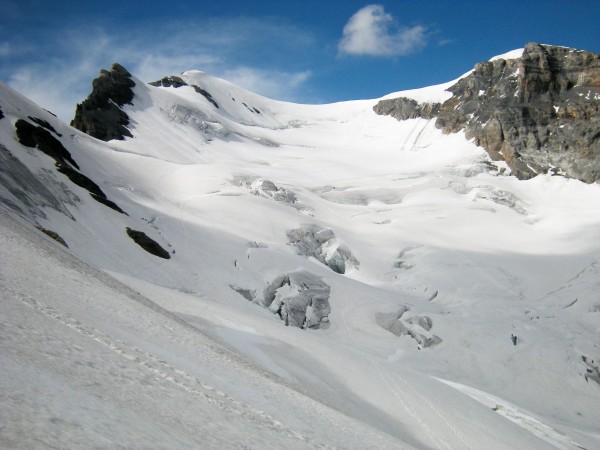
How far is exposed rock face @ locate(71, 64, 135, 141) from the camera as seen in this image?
73062 millimetres

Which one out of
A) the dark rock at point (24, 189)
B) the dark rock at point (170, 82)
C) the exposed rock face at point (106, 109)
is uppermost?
the dark rock at point (170, 82)

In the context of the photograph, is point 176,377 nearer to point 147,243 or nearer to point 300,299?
point 147,243

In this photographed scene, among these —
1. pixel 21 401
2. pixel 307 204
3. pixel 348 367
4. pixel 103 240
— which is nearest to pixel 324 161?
pixel 307 204

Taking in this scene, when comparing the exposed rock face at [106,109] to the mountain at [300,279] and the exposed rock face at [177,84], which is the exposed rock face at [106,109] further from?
the exposed rock face at [177,84]

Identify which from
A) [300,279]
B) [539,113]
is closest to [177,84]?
[539,113]

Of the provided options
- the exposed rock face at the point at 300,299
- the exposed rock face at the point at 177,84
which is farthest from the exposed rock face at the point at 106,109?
the exposed rock face at the point at 300,299

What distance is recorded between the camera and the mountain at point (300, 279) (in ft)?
19.0

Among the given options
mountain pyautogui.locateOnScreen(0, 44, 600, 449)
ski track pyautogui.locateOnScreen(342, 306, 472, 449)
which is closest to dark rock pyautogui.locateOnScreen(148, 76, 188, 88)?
mountain pyautogui.locateOnScreen(0, 44, 600, 449)

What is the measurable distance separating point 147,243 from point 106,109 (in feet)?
187

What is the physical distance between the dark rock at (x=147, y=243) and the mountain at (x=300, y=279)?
205 mm

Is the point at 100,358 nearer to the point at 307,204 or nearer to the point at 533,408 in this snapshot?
the point at 533,408

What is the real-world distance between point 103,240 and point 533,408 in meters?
25.9

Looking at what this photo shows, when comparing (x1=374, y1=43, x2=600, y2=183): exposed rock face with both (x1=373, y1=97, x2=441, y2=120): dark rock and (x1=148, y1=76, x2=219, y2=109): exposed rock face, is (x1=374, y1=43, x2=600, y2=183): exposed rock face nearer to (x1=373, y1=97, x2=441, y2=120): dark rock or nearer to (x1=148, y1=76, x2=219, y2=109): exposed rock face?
(x1=373, y1=97, x2=441, y2=120): dark rock

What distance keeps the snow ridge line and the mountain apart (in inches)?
1.9
